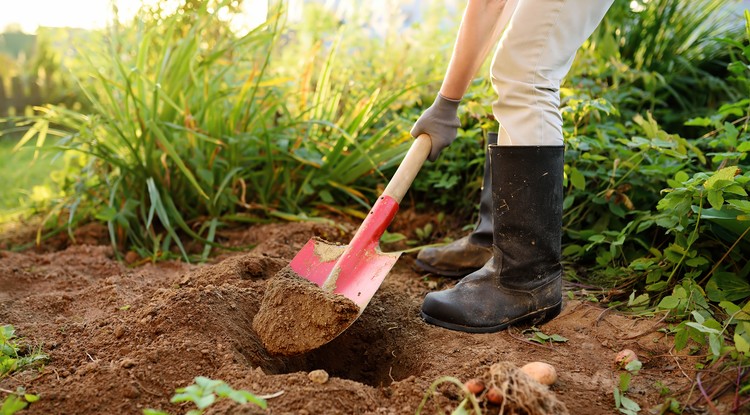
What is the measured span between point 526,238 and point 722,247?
0.59 meters

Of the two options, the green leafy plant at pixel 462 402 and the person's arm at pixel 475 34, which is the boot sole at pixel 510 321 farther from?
the person's arm at pixel 475 34

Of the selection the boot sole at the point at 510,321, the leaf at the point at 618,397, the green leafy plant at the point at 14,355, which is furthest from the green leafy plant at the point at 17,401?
the leaf at the point at 618,397

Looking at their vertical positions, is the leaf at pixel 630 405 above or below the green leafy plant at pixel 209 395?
below

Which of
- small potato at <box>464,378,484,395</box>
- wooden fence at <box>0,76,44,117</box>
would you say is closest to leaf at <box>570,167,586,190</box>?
small potato at <box>464,378,484,395</box>

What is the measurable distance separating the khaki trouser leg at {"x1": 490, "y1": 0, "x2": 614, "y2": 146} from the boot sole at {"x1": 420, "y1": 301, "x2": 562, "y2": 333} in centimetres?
45

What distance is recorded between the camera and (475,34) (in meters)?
1.78

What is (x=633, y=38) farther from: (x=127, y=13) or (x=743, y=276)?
(x=127, y=13)

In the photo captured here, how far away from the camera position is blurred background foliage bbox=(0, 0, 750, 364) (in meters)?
1.92

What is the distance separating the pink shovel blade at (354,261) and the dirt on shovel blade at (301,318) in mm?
96

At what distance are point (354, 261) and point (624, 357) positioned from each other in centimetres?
72

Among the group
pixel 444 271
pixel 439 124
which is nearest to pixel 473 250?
pixel 444 271

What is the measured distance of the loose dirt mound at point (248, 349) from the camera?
1.31 metres

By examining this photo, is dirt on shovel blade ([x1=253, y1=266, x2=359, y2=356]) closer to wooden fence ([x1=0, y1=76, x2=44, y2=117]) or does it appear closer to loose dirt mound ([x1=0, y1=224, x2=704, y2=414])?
loose dirt mound ([x1=0, y1=224, x2=704, y2=414])

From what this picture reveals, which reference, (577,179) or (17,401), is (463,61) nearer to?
(577,179)
